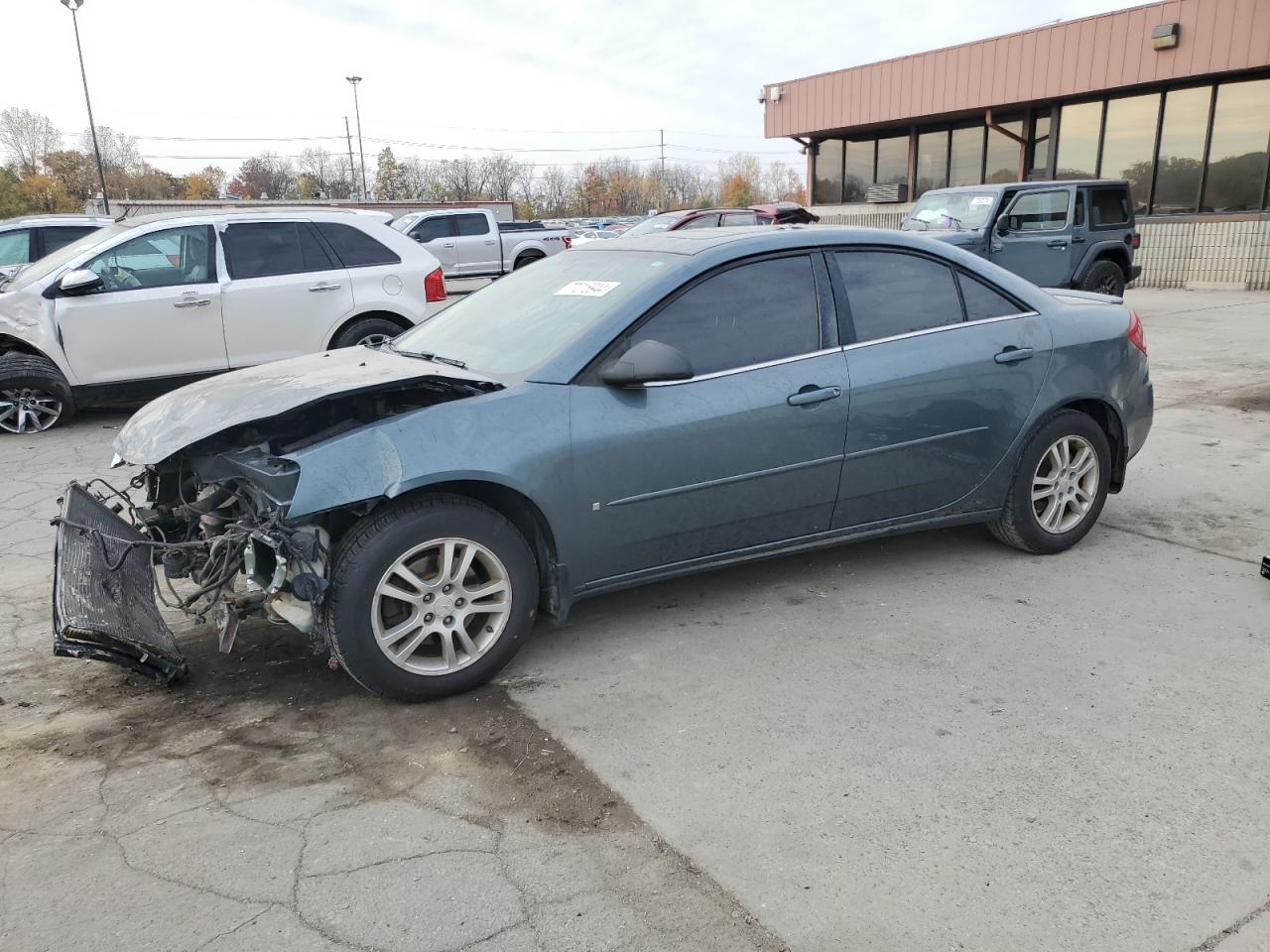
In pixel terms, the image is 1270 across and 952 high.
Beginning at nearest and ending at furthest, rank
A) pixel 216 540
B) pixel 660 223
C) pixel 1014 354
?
pixel 216 540, pixel 1014 354, pixel 660 223

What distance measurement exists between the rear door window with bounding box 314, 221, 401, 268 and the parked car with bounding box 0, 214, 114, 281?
448 centimetres

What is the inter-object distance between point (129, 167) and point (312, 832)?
296ft

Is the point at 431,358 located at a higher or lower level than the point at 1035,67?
lower

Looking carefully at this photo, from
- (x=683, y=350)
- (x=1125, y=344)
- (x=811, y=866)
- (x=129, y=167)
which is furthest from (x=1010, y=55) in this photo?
(x=129, y=167)

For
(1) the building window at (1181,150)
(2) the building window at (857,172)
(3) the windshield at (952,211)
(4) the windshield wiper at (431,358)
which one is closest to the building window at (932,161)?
(2) the building window at (857,172)

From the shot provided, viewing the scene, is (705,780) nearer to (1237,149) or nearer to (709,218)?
(709,218)

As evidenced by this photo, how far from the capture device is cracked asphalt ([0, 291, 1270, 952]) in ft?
7.79

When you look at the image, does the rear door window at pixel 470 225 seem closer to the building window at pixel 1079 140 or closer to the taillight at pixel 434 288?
the building window at pixel 1079 140

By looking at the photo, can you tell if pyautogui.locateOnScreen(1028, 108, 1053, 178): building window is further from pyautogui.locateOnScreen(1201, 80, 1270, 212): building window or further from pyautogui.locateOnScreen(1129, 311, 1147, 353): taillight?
pyautogui.locateOnScreen(1129, 311, 1147, 353): taillight

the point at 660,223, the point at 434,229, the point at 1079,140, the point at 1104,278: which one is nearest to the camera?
the point at 1104,278

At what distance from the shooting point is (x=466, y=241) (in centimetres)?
2256

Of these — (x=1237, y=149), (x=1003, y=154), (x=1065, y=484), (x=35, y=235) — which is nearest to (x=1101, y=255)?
(x=1237, y=149)

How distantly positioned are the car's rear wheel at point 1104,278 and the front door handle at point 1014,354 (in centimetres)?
996

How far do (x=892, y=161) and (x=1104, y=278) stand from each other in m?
14.1
